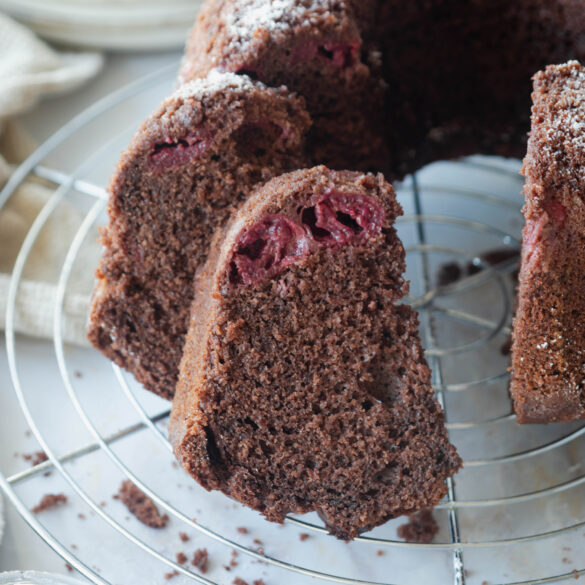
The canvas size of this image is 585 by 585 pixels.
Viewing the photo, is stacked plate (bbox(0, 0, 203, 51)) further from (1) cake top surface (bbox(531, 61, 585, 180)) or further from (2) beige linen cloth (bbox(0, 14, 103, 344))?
(1) cake top surface (bbox(531, 61, 585, 180))

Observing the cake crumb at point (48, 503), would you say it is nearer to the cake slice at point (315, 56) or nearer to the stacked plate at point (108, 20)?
the cake slice at point (315, 56)

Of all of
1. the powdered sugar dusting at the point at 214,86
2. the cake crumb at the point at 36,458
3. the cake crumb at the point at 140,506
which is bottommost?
the cake crumb at the point at 140,506

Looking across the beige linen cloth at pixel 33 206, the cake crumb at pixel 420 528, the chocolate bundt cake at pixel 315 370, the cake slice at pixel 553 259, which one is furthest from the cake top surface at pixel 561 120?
the beige linen cloth at pixel 33 206

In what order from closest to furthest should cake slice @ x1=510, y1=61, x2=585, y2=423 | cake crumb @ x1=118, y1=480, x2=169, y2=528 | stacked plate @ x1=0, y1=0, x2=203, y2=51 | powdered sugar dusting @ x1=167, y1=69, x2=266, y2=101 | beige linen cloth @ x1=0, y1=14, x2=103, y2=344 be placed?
cake slice @ x1=510, y1=61, x2=585, y2=423, powdered sugar dusting @ x1=167, y1=69, x2=266, y2=101, cake crumb @ x1=118, y1=480, x2=169, y2=528, beige linen cloth @ x1=0, y1=14, x2=103, y2=344, stacked plate @ x1=0, y1=0, x2=203, y2=51

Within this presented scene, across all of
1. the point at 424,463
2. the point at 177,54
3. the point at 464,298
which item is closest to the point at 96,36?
the point at 177,54

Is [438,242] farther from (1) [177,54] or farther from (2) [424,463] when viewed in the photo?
(1) [177,54]

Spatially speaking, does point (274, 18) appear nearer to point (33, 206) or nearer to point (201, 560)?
point (33, 206)

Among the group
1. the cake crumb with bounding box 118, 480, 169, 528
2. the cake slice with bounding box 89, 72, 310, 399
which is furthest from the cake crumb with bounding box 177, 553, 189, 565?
the cake slice with bounding box 89, 72, 310, 399

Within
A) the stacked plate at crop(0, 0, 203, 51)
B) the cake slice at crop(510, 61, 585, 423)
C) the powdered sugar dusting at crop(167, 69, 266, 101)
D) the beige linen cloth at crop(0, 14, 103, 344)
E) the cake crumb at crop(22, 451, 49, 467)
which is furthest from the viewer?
the stacked plate at crop(0, 0, 203, 51)
